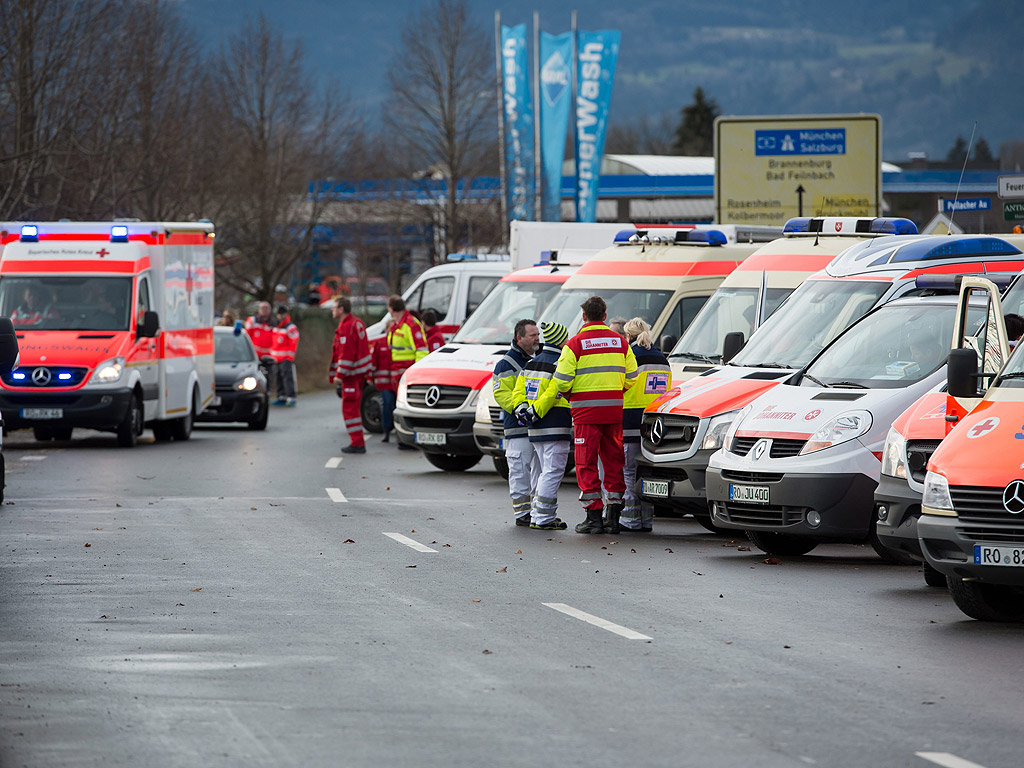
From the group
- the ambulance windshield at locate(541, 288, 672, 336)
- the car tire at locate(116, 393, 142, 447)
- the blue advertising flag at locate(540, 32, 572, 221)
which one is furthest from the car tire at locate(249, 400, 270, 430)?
the blue advertising flag at locate(540, 32, 572, 221)

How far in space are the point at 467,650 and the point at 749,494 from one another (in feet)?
14.1

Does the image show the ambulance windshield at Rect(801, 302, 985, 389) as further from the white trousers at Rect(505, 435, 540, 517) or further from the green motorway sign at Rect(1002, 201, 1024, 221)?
the green motorway sign at Rect(1002, 201, 1024, 221)

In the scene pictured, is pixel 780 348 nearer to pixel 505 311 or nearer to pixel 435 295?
pixel 505 311

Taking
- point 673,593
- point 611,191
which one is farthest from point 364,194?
point 673,593

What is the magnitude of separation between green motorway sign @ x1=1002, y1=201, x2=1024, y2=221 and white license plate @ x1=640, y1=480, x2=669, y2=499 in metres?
10.5

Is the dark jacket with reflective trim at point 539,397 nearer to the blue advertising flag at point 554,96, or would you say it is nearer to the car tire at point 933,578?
the car tire at point 933,578

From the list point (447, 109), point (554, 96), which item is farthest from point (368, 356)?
point (447, 109)

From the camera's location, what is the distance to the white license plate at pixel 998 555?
9219 mm

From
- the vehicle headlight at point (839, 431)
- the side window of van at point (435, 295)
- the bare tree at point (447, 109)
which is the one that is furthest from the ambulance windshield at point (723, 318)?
the bare tree at point (447, 109)

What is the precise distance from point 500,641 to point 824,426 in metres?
4.26

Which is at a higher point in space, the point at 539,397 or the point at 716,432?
the point at 539,397

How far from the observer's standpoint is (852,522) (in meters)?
12.4

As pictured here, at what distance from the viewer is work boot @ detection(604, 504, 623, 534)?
14.6 meters

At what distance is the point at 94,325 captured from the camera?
24062mm
